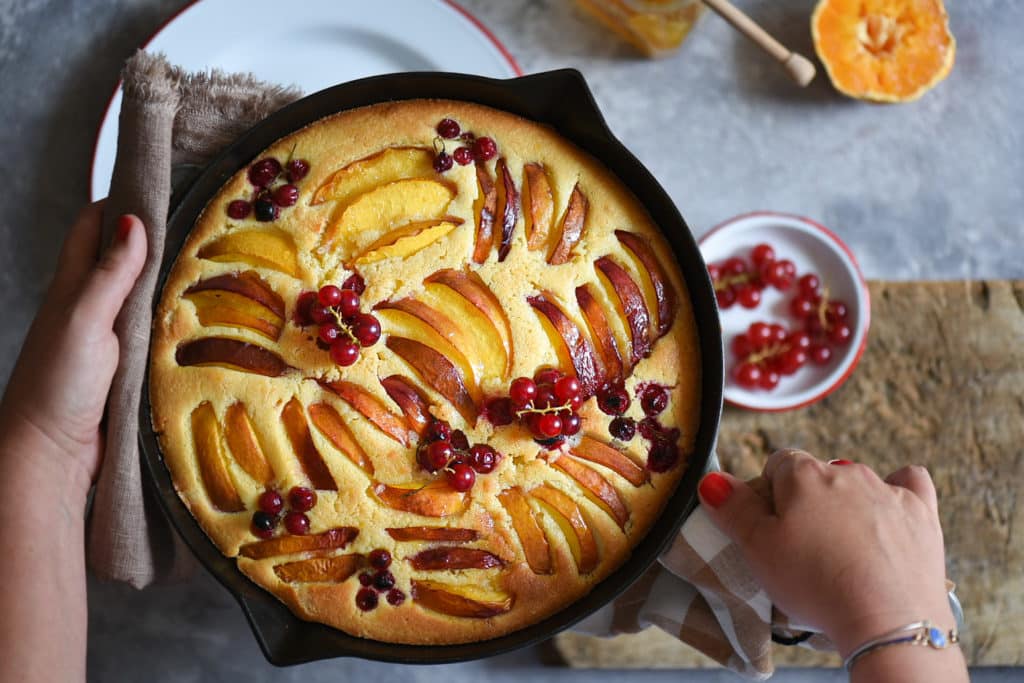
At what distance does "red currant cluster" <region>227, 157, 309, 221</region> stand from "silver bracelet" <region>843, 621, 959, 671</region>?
59.7 inches

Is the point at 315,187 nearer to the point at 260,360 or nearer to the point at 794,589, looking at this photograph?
the point at 260,360

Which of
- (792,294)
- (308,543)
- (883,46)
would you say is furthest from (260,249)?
(883,46)

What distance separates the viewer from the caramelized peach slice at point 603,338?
191 cm

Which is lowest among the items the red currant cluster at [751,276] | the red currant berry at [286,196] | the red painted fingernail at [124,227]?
the red currant cluster at [751,276]

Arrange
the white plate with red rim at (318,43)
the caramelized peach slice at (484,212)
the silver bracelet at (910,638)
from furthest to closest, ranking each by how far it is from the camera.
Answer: the white plate with red rim at (318,43), the caramelized peach slice at (484,212), the silver bracelet at (910,638)

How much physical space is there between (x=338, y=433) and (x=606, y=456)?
0.59 metres

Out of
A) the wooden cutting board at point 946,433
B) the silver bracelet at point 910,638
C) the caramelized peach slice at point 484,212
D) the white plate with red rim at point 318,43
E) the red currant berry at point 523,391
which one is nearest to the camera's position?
the silver bracelet at point 910,638

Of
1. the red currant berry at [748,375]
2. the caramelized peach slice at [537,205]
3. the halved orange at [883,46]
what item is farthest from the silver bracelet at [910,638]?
the halved orange at [883,46]

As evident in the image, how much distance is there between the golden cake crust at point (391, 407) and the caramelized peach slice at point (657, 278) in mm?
14

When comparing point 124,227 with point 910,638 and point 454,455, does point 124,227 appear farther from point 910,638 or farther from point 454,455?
point 910,638

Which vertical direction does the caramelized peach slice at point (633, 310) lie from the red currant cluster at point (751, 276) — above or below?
above

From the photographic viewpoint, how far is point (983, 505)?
263 centimetres

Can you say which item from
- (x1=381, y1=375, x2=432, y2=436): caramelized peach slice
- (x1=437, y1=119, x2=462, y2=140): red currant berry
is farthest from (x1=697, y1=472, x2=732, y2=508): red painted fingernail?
(x1=437, y1=119, x2=462, y2=140): red currant berry

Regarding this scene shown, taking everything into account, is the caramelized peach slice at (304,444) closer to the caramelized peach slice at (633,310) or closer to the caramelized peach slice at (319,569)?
the caramelized peach slice at (319,569)
